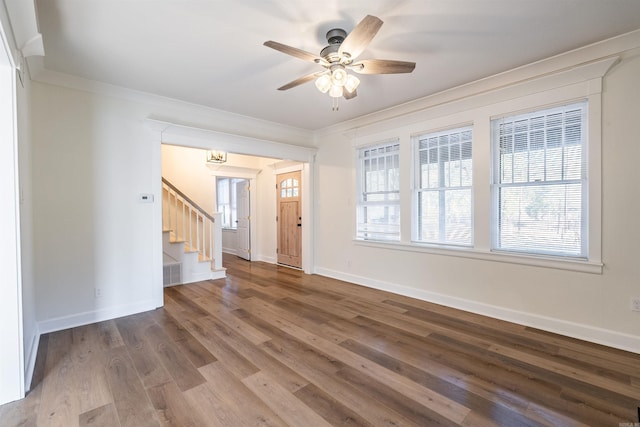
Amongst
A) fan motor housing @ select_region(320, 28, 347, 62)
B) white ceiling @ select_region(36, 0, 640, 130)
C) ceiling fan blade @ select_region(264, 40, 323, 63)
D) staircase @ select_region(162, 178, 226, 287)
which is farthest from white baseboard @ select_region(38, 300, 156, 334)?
fan motor housing @ select_region(320, 28, 347, 62)

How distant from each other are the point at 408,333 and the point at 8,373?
3.11 meters

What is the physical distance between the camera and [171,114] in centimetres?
380

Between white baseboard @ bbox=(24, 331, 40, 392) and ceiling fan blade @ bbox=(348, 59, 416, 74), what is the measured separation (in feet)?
11.0

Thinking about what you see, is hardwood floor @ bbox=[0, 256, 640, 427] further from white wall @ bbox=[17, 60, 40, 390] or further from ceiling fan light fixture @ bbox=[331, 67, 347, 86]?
ceiling fan light fixture @ bbox=[331, 67, 347, 86]

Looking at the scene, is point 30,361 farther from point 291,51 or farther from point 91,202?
point 291,51

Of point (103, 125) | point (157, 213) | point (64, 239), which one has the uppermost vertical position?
point (103, 125)

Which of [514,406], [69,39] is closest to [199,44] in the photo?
[69,39]

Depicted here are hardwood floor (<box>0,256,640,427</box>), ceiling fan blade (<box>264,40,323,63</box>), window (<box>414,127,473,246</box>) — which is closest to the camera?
hardwood floor (<box>0,256,640,427</box>)

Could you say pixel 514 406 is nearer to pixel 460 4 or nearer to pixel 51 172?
pixel 460 4

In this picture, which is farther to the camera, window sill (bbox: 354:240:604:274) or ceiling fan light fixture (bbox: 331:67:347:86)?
window sill (bbox: 354:240:604:274)

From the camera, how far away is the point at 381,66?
91.6 inches

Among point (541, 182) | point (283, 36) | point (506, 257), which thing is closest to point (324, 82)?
point (283, 36)

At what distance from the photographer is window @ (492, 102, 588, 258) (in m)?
2.82

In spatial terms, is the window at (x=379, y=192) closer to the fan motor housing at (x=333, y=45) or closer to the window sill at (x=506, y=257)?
the window sill at (x=506, y=257)
